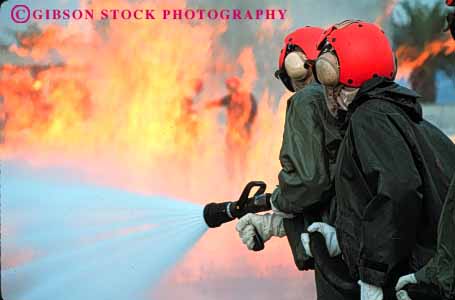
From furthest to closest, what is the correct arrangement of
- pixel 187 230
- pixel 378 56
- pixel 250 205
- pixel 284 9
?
pixel 284 9 < pixel 187 230 < pixel 250 205 < pixel 378 56

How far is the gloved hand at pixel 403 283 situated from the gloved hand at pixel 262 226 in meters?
1.38

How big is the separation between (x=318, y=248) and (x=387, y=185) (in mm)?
771

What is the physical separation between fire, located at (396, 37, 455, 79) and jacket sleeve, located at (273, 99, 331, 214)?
1.55 meters

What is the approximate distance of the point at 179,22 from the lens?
5895 mm

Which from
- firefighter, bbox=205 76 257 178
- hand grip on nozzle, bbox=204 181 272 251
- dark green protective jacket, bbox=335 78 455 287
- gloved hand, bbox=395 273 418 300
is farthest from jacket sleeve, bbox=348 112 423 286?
firefighter, bbox=205 76 257 178

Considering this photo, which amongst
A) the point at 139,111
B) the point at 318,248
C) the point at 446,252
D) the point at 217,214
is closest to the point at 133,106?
Answer: the point at 139,111

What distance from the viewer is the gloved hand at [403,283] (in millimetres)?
3303

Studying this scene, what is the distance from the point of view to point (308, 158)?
4.22 meters

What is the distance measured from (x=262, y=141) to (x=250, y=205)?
3.22 feet

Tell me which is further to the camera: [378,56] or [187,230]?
[187,230]

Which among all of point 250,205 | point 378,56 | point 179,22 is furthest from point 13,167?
point 378,56

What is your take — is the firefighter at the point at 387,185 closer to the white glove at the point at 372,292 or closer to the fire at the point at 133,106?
the white glove at the point at 372,292

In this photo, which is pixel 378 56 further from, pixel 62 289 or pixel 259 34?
pixel 62 289

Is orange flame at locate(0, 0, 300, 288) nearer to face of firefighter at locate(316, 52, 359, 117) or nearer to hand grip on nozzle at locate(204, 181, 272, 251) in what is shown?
hand grip on nozzle at locate(204, 181, 272, 251)
